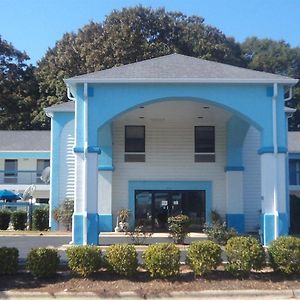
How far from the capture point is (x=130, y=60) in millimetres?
48938

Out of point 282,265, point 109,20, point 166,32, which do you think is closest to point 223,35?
point 166,32

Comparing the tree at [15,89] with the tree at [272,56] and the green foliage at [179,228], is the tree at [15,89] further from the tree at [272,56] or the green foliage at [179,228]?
the green foliage at [179,228]

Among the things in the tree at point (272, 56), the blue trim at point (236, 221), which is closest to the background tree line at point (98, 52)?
the tree at point (272, 56)

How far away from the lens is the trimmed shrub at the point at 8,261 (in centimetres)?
1290

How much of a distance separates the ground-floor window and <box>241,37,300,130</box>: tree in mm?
40066

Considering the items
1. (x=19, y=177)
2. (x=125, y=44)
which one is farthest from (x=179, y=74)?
(x=125, y=44)

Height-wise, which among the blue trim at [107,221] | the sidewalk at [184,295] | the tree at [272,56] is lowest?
the sidewalk at [184,295]

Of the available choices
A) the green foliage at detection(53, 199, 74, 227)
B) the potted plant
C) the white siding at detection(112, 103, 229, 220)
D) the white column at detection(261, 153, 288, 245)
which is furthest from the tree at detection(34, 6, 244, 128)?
the white column at detection(261, 153, 288, 245)

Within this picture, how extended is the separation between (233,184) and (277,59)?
45.0 m

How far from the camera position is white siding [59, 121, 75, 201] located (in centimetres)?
3033

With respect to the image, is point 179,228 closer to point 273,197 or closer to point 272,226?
point 272,226

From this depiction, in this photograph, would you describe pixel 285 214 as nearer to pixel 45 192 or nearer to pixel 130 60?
pixel 45 192

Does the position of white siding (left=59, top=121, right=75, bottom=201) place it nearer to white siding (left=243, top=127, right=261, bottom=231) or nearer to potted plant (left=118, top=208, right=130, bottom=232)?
potted plant (left=118, top=208, right=130, bottom=232)

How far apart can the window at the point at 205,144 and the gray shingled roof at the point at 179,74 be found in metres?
6.85
